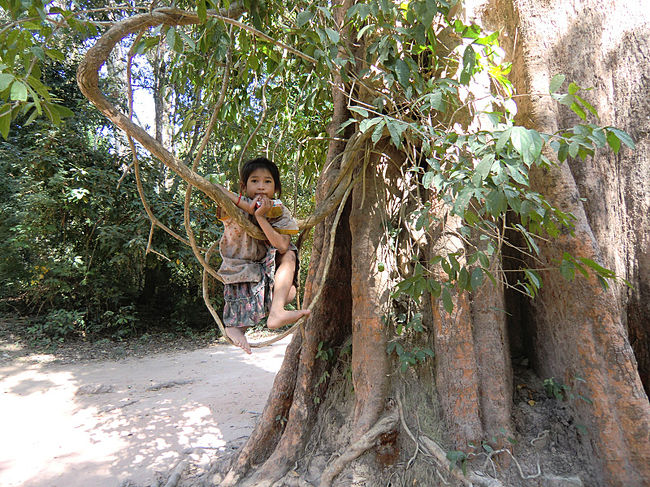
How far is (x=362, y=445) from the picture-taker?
2.18 metres

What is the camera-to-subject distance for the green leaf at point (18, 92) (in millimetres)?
1171

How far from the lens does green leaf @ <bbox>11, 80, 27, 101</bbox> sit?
1171 mm

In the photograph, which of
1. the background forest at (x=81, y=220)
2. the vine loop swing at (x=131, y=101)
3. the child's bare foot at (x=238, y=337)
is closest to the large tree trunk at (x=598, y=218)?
the vine loop swing at (x=131, y=101)

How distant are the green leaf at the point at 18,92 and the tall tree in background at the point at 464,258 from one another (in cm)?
40

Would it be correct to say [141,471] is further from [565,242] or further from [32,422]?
[565,242]

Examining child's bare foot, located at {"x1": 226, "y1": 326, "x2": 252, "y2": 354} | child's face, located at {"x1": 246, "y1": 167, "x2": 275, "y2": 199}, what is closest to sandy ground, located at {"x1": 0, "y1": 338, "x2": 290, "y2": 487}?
child's bare foot, located at {"x1": 226, "y1": 326, "x2": 252, "y2": 354}

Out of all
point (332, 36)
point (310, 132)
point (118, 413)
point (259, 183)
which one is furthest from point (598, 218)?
point (118, 413)

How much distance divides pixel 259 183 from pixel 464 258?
1.08 m

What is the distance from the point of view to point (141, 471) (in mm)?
3121

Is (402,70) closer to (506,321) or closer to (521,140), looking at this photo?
(521,140)

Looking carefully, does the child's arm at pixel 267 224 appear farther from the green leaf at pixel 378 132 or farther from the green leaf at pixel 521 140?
the green leaf at pixel 521 140

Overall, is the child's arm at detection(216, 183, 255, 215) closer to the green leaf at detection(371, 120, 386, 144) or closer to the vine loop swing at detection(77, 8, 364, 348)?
the vine loop swing at detection(77, 8, 364, 348)

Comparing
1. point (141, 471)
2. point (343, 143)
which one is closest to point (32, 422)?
point (141, 471)

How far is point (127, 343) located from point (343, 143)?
636 cm
